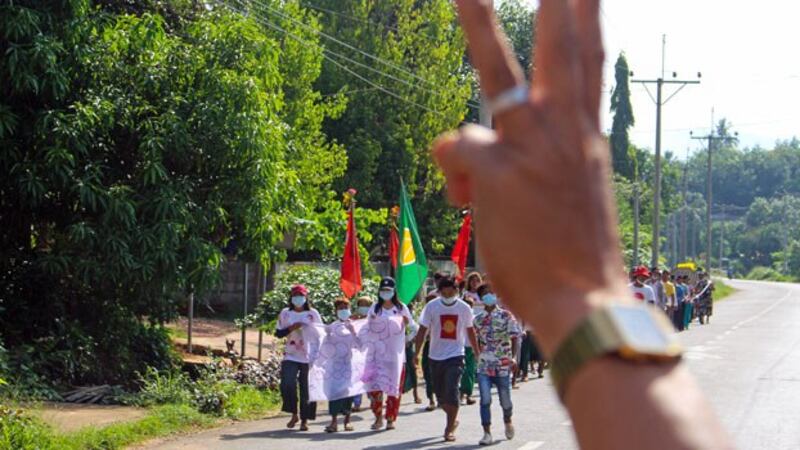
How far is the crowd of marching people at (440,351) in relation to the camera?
12.9 m

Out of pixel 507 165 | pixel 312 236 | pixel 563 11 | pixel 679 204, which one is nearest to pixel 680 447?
pixel 507 165

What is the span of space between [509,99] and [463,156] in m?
0.08

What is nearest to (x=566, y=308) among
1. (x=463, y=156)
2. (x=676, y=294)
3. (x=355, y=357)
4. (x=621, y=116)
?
(x=463, y=156)

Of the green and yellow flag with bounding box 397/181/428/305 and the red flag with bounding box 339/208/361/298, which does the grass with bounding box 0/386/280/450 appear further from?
the green and yellow flag with bounding box 397/181/428/305

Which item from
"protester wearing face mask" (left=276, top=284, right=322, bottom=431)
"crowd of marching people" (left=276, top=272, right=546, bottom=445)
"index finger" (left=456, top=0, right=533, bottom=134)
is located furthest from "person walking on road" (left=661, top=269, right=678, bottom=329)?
"index finger" (left=456, top=0, right=533, bottom=134)

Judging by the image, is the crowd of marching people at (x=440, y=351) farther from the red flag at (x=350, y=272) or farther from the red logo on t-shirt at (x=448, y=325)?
the red flag at (x=350, y=272)

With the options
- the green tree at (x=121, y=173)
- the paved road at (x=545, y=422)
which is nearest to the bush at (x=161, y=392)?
the green tree at (x=121, y=173)

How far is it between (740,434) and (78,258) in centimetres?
798

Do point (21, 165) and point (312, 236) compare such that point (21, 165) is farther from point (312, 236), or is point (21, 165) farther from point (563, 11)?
point (563, 11)

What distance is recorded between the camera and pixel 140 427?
1250cm

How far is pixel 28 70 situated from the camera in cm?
1436

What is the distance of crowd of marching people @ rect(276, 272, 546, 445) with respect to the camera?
Result: 12.9 m

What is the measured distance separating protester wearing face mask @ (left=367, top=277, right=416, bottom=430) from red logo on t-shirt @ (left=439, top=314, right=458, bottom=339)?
1200mm

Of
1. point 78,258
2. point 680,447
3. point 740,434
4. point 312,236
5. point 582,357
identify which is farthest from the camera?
point 312,236
